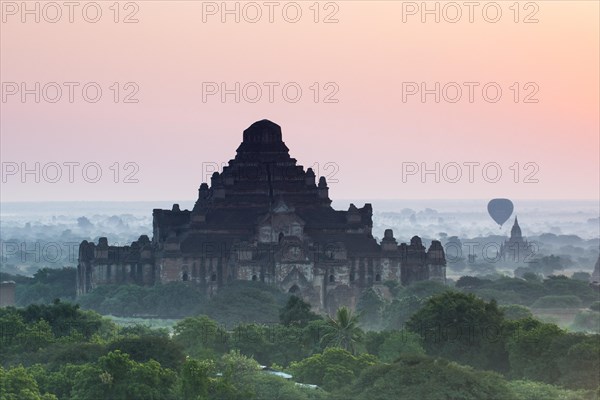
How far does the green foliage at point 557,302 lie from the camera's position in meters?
173

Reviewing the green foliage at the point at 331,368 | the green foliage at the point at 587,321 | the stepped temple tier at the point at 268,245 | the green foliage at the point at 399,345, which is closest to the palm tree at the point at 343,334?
the green foliage at the point at 399,345

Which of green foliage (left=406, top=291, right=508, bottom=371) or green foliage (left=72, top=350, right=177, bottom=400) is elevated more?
green foliage (left=406, top=291, right=508, bottom=371)

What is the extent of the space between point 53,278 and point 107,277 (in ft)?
45.7

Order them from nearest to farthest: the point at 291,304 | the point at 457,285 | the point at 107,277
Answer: the point at 291,304 < the point at 107,277 < the point at 457,285

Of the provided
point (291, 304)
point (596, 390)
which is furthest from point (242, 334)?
point (596, 390)

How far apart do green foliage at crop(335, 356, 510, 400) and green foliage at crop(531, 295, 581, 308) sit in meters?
80.5

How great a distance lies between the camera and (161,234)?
178 metres

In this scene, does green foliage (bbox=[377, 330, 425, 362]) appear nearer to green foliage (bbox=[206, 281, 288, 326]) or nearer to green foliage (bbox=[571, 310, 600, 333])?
green foliage (bbox=[206, 281, 288, 326])

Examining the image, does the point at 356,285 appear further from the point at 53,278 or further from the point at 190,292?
the point at 53,278

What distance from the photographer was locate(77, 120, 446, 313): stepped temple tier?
543ft

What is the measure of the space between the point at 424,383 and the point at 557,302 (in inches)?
→ 3370

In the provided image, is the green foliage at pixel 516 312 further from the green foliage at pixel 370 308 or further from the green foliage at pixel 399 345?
the green foliage at pixel 399 345

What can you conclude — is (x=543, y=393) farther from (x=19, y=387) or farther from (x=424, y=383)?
(x=19, y=387)

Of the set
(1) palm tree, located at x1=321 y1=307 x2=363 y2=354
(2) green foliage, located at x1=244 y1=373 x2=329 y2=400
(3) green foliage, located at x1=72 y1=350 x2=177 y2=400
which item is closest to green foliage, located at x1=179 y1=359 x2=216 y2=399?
(3) green foliage, located at x1=72 y1=350 x2=177 y2=400
